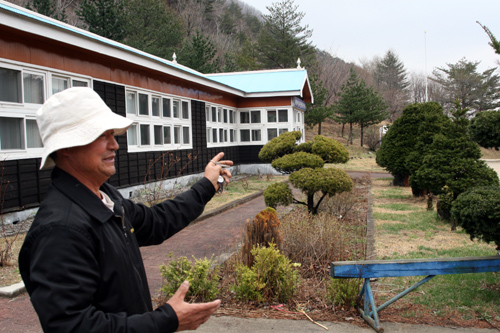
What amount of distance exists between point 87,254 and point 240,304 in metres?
3.40

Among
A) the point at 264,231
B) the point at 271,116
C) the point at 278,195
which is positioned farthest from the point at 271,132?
the point at 264,231

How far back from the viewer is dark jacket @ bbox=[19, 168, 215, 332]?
145 cm

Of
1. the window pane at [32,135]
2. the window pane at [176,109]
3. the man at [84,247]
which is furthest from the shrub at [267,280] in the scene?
the window pane at [176,109]

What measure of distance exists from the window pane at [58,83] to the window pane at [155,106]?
421 cm

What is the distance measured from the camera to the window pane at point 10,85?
853 centimetres

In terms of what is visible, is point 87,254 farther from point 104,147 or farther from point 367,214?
point 367,214

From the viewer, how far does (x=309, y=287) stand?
518 centimetres

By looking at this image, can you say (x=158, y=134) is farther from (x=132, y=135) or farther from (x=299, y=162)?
(x=299, y=162)

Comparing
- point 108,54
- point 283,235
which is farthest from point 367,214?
point 108,54

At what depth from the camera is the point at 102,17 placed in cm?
2917

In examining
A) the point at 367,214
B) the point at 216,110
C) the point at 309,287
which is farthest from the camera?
the point at 216,110

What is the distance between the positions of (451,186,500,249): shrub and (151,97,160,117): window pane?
37.5ft

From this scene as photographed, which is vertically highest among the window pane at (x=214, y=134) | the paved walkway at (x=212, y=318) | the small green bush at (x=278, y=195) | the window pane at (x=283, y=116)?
the window pane at (x=283, y=116)

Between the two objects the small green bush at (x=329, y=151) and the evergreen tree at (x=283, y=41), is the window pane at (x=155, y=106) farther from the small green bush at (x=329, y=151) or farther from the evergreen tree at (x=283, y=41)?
the evergreen tree at (x=283, y=41)
